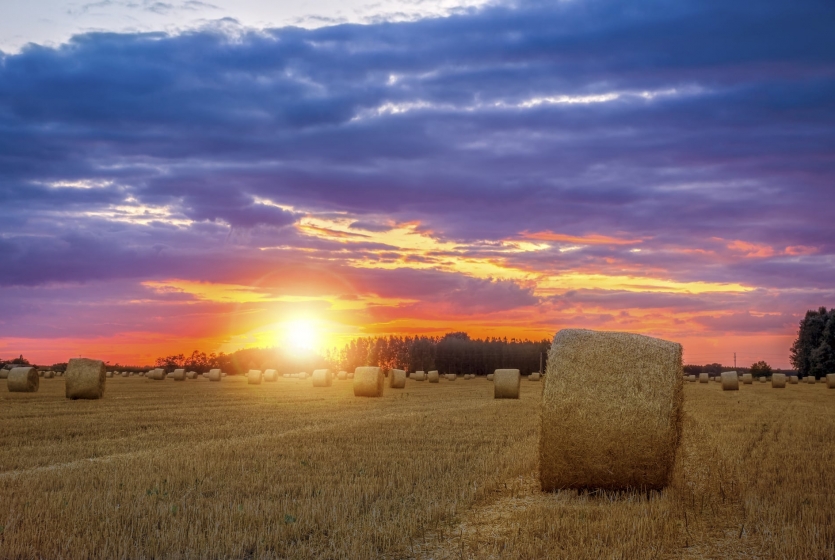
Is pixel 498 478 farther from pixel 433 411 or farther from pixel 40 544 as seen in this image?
pixel 433 411

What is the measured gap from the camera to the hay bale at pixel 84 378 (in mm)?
28969

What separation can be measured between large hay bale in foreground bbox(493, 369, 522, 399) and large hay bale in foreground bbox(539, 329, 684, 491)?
20328mm

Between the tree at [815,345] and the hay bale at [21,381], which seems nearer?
the hay bale at [21,381]

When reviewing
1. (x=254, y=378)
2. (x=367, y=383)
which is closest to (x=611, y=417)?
(x=367, y=383)

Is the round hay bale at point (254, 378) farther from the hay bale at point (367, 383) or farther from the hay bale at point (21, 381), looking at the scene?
the hay bale at point (367, 383)

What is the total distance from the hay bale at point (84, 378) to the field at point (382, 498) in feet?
37.7

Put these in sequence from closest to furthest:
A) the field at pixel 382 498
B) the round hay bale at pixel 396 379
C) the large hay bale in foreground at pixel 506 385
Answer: the field at pixel 382 498 < the large hay bale in foreground at pixel 506 385 < the round hay bale at pixel 396 379

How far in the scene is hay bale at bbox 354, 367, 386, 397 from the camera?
3300cm

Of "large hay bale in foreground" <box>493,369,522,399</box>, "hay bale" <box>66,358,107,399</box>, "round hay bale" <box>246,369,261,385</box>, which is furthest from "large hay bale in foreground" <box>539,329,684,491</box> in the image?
"round hay bale" <box>246,369,261,385</box>

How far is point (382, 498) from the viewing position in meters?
9.59

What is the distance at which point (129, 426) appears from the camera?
18781 mm

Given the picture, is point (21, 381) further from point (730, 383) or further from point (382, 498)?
point (730, 383)

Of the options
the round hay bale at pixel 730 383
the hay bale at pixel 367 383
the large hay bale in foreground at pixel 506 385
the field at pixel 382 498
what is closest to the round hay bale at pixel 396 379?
the hay bale at pixel 367 383

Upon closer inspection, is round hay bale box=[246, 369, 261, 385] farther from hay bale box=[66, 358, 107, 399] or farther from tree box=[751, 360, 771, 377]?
tree box=[751, 360, 771, 377]
